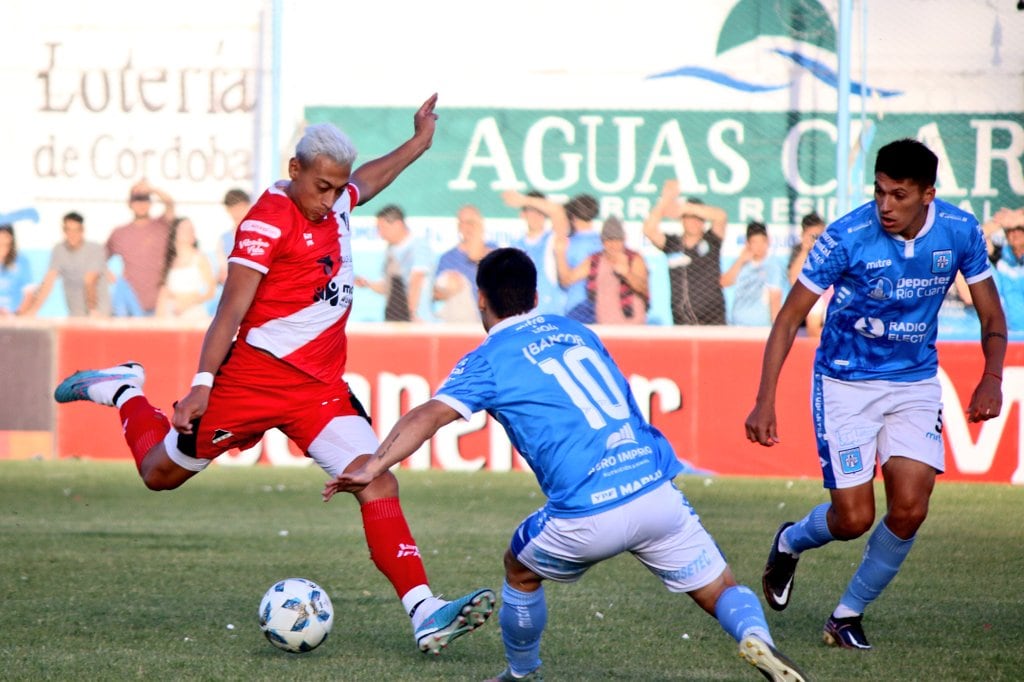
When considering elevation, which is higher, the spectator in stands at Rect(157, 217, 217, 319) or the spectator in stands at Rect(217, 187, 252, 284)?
the spectator in stands at Rect(217, 187, 252, 284)

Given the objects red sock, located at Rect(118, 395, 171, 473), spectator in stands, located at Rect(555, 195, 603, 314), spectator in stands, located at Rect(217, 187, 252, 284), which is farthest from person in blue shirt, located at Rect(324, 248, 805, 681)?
spectator in stands, located at Rect(217, 187, 252, 284)

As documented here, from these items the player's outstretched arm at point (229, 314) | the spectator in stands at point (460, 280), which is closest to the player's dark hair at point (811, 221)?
the spectator in stands at point (460, 280)

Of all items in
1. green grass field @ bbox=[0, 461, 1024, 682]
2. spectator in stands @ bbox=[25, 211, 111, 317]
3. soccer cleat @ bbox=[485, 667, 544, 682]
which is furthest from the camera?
spectator in stands @ bbox=[25, 211, 111, 317]

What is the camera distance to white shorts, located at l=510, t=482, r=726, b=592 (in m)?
4.93

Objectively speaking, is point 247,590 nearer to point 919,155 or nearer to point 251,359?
point 251,359

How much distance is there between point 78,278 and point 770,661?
1197cm

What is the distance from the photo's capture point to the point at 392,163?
23.1ft

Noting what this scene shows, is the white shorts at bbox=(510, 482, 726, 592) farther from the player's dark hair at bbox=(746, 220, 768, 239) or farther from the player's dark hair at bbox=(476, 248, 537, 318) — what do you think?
the player's dark hair at bbox=(746, 220, 768, 239)

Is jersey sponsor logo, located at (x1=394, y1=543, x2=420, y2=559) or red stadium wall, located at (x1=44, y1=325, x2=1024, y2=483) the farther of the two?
red stadium wall, located at (x1=44, y1=325, x2=1024, y2=483)

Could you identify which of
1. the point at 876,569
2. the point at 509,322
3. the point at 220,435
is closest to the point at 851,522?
the point at 876,569

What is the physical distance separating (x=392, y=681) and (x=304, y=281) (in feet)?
5.69

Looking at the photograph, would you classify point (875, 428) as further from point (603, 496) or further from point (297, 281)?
point (297, 281)

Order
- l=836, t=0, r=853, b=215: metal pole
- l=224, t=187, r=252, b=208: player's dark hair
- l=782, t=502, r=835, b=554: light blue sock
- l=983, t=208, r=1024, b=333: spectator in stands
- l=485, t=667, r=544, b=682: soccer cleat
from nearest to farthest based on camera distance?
l=485, t=667, r=544, b=682: soccer cleat
l=782, t=502, r=835, b=554: light blue sock
l=983, t=208, r=1024, b=333: spectator in stands
l=836, t=0, r=853, b=215: metal pole
l=224, t=187, r=252, b=208: player's dark hair

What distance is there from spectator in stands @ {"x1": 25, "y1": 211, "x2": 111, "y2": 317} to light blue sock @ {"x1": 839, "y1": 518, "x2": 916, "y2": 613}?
34.1 ft
